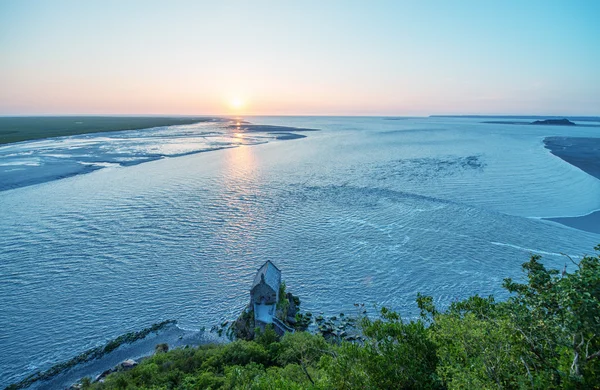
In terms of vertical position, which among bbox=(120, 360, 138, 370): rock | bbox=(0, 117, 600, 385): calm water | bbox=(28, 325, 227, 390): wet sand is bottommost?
bbox=(28, 325, 227, 390): wet sand

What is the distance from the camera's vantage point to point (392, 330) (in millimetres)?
15047

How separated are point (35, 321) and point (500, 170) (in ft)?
283

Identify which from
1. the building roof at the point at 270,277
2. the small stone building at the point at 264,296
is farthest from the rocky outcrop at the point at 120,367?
the building roof at the point at 270,277

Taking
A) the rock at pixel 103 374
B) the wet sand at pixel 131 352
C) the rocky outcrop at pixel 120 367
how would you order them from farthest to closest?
the rocky outcrop at pixel 120 367
the wet sand at pixel 131 352
the rock at pixel 103 374

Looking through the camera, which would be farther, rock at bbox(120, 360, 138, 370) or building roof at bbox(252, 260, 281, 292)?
building roof at bbox(252, 260, 281, 292)

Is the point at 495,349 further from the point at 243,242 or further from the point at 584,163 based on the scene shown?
the point at 584,163

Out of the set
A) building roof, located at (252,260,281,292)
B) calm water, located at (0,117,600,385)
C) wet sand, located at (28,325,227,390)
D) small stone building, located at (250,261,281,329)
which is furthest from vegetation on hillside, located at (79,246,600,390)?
calm water, located at (0,117,600,385)

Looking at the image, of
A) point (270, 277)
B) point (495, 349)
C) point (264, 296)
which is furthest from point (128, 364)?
point (495, 349)

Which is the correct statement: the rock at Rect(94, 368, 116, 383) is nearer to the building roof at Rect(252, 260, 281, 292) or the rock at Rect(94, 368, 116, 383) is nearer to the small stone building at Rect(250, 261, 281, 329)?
the small stone building at Rect(250, 261, 281, 329)

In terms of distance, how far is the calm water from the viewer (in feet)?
96.8

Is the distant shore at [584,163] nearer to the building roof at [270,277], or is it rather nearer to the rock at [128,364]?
the building roof at [270,277]

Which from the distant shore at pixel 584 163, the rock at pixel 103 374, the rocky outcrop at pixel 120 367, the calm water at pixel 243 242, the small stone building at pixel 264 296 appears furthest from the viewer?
the distant shore at pixel 584 163

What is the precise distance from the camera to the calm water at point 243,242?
29.5 metres

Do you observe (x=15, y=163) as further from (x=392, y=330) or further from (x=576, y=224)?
(x=576, y=224)
